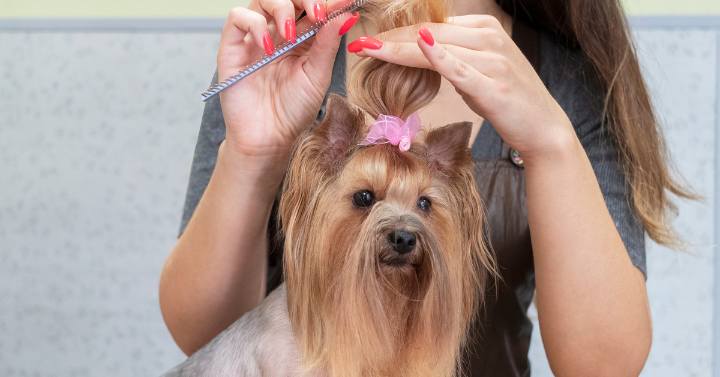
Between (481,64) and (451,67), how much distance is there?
48 millimetres

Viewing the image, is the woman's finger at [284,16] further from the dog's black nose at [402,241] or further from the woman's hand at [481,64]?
the dog's black nose at [402,241]

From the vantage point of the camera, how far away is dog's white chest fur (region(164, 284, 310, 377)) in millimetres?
1095

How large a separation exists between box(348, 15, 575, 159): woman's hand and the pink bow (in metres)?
0.07

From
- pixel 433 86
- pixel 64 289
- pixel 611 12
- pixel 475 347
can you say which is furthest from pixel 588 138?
pixel 64 289

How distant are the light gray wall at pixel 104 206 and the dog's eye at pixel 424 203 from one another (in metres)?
1.06

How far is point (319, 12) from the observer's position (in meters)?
1.00

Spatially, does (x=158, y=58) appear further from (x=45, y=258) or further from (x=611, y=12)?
(x=611, y=12)

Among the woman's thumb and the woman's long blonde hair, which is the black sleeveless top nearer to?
the woman's long blonde hair

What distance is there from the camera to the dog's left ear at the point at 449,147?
1012mm

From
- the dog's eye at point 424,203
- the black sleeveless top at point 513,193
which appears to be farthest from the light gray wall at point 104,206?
the dog's eye at point 424,203

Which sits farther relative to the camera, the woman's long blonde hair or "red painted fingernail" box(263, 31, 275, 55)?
the woman's long blonde hair

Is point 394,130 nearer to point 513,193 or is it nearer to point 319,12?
point 319,12

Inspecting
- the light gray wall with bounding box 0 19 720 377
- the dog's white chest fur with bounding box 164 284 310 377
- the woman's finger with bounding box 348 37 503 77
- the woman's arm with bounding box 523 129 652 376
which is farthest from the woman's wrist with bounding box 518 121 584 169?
the light gray wall with bounding box 0 19 720 377

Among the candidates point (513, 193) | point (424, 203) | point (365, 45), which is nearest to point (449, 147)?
point (424, 203)
